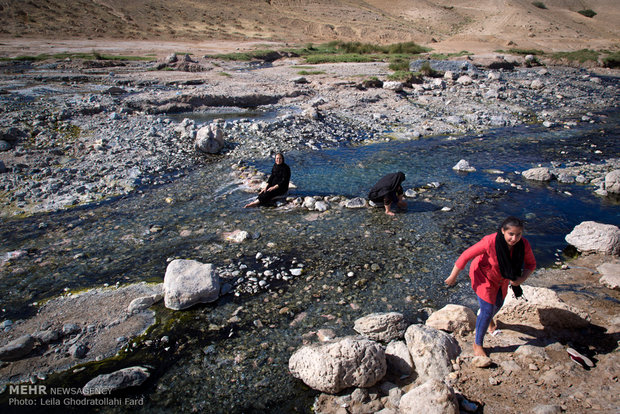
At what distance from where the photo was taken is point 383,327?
13.6 ft

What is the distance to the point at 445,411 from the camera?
2818 mm

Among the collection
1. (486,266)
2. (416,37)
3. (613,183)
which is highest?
(416,37)

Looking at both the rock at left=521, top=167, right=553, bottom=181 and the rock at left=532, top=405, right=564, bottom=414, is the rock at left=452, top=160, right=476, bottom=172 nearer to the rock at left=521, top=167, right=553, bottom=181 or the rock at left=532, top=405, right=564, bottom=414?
the rock at left=521, top=167, right=553, bottom=181

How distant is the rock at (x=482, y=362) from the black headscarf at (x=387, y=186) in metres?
4.00

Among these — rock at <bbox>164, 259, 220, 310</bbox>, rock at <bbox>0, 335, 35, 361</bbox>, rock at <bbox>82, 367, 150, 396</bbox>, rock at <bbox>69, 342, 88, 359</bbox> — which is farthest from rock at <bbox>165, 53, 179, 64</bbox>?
rock at <bbox>82, 367, 150, 396</bbox>

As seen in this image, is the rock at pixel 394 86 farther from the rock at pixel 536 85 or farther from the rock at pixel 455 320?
the rock at pixel 455 320

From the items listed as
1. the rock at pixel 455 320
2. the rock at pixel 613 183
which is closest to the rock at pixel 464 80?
the rock at pixel 613 183

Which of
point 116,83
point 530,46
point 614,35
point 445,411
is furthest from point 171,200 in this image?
point 614,35

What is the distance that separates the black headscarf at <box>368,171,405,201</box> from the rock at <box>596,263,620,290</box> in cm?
338

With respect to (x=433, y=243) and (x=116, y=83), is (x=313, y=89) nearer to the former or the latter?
(x=116, y=83)

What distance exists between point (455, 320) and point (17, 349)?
186 inches

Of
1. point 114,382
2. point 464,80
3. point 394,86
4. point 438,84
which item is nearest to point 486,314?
point 114,382

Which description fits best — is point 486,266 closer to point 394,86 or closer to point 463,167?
point 463,167

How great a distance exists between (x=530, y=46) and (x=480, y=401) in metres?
41.9
